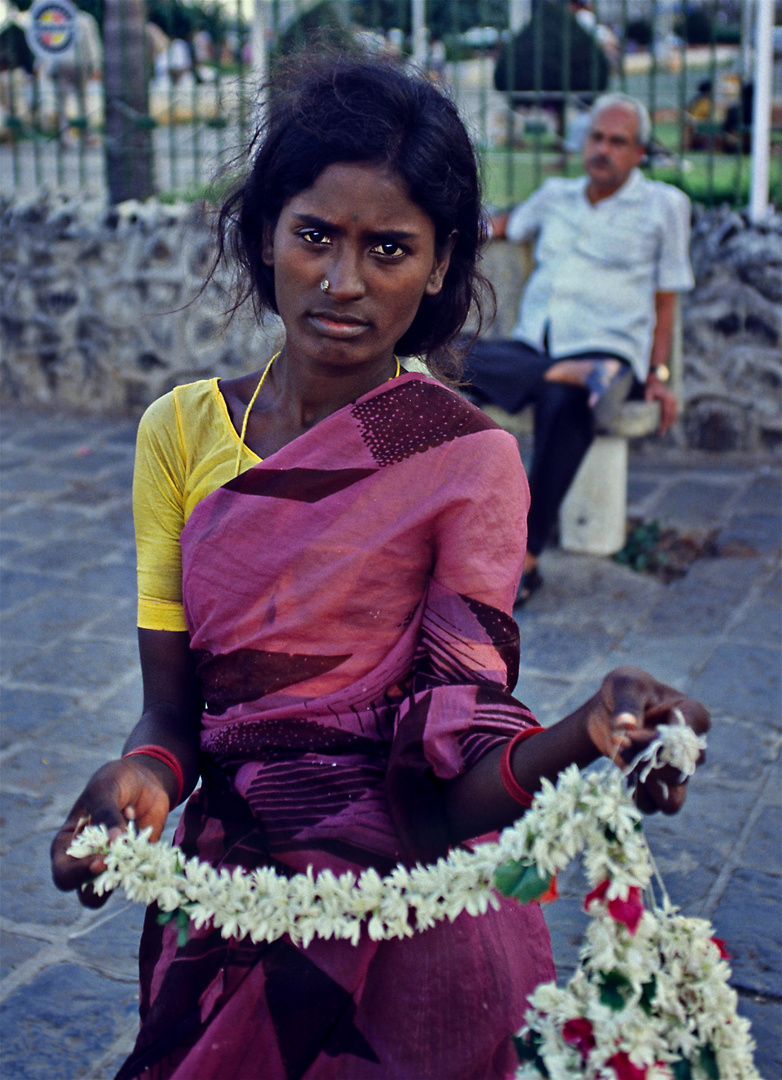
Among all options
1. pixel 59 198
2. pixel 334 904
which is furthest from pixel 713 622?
pixel 59 198

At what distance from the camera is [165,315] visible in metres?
6.06

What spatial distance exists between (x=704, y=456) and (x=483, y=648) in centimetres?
465

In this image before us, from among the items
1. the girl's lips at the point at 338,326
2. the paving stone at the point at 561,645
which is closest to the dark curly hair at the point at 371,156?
the girl's lips at the point at 338,326

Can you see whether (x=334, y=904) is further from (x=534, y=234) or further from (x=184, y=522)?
(x=534, y=234)

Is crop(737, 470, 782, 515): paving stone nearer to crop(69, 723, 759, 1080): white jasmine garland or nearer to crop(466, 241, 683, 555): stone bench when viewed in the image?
crop(466, 241, 683, 555): stone bench

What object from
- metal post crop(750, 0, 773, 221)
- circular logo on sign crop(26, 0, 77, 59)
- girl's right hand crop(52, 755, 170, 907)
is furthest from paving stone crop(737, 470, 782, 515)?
circular logo on sign crop(26, 0, 77, 59)

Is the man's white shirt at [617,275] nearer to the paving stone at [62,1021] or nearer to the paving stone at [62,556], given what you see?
the paving stone at [62,556]

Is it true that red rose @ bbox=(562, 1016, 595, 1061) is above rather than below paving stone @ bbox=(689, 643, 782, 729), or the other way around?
above

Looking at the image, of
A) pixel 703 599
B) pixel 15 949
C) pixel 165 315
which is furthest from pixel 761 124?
pixel 15 949

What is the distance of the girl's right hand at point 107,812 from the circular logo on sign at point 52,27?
6.37 meters

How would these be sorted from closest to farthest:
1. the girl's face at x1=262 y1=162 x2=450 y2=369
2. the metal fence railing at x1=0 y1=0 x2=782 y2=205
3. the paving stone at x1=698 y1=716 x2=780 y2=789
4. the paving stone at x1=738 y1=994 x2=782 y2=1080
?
the girl's face at x1=262 y1=162 x2=450 y2=369
the paving stone at x1=738 y1=994 x2=782 y2=1080
the paving stone at x1=698 y1=716 x2=780 y2=789
the metal fence railing at x1=0 y1=0 x2=782 y2=205

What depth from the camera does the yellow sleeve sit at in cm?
194

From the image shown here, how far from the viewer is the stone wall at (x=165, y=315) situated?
5.86 m

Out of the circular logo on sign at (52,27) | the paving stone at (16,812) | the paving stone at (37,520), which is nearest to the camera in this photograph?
the paving stone at (16,812)
